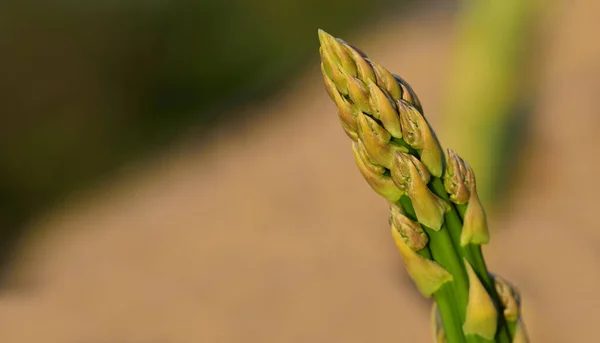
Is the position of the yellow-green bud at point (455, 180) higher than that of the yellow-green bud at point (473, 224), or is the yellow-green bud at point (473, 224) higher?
the yellow-green bud at point (455, 180)

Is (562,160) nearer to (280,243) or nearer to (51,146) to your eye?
(280,243)

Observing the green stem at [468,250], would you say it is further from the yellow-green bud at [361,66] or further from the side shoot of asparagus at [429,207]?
the yellow-green bud at [361,66]

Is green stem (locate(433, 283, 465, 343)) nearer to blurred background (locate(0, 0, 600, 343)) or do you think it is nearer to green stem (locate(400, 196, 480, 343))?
green stem (locate(400, 196, 480, 343))

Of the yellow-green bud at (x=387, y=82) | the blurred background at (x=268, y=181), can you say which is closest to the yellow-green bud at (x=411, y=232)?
the yellow-green bud at (x=387, y=82)

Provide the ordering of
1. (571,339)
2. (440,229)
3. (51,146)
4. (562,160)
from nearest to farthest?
(440,229)
(571,339)
(562,160)
(51,146)

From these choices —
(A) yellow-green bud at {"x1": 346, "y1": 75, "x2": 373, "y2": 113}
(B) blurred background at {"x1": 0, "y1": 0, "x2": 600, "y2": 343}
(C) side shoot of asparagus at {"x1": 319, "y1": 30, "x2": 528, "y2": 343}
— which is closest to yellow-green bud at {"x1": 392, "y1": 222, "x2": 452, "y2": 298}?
Answer: (C) side shoot of asparagus at {"x1": 319, "y1": 30, "x2": 528, "y2": 343}

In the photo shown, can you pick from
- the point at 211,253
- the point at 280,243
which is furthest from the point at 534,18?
the point at 211,253
